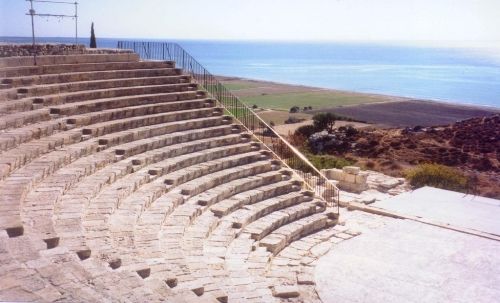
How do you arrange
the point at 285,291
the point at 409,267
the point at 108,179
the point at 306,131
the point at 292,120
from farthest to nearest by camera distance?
1. the point at 292,120
2. the point at 306,131
3. the point at 409,267
4. the point at 108,179
5. the point at 285,291

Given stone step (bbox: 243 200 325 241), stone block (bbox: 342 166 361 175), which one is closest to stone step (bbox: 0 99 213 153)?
stone step (bbox: 243 200 325 241)

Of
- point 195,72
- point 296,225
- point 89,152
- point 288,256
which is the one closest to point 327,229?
point 296,225

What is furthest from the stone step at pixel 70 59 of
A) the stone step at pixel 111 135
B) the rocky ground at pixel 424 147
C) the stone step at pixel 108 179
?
the rocky ground at pixel 424 147

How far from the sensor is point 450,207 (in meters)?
13.9

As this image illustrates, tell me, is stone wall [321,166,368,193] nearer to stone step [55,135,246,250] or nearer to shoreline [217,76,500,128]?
stone step [55,135,246,250]

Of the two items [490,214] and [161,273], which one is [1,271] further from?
[490,214]

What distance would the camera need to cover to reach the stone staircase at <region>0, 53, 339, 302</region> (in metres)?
5.49

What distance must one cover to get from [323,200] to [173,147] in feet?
13.6

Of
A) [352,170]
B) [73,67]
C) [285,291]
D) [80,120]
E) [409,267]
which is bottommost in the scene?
[409,267]

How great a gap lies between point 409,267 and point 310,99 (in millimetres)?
58283

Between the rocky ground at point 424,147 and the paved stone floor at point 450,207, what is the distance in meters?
5.93

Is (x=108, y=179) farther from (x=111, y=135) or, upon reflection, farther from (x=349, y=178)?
(x=349, y=178)

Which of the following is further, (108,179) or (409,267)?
(409,267)

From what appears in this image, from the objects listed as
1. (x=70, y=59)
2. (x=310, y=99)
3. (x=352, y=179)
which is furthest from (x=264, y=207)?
(x=310, y=99)
